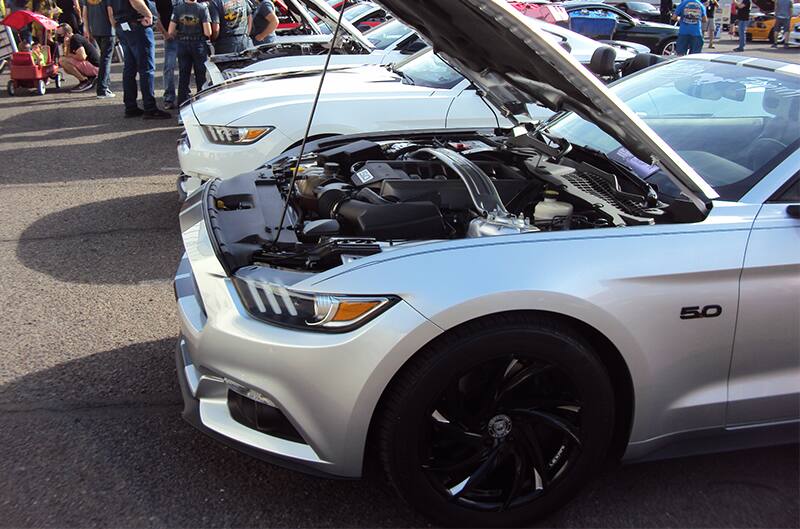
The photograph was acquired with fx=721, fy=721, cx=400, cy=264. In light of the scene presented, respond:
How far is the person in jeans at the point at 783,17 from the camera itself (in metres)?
21.6

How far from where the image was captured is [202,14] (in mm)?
9164

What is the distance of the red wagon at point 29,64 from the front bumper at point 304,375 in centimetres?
1047

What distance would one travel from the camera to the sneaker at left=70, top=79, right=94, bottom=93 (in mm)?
11987

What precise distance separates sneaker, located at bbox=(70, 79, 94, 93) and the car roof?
35.4 feet

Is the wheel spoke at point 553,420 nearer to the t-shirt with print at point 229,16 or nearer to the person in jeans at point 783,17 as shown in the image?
the t-shirt with print at point 229,16

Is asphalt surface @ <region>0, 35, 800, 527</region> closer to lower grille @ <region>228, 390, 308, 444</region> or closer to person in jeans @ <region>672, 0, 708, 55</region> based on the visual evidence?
lower grille @ <region>228, 390, 308, 444</region>

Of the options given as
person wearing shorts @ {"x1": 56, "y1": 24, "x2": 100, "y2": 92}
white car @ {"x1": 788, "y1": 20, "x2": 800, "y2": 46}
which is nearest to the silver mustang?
person wearing shorts @ {"x1": 56, "y1": 24, "x2": 100, "y2": 92}

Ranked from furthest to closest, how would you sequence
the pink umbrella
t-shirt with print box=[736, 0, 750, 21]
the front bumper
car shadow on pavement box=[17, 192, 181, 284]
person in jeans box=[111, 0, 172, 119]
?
t-shirt with print box=[736, 0, 750, 21]
the pink umbrella
person in jeans box=[111, 0, 172, 119]
car shadow on pavement box=[17, 192, 181, 284]
the front bumper

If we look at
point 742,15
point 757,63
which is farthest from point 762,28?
point 757,63

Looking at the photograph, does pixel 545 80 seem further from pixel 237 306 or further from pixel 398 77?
pixel 398 77

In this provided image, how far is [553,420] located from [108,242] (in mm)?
4060

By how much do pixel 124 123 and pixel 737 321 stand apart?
8.89 m

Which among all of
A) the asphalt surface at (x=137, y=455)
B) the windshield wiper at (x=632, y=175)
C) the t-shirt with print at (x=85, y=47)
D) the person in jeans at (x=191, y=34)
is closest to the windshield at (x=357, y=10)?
the person in jeans at (x=191, y=34)

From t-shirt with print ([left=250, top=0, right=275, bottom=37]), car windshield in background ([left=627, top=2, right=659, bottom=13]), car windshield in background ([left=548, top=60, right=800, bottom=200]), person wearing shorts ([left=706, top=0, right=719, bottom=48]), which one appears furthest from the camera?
car windshield in background ([left=627, top=2, right=659, bottom=13])
